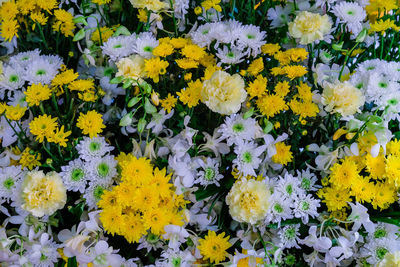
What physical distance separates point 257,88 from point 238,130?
10 centimetres

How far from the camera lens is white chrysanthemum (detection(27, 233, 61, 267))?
94 centimetres

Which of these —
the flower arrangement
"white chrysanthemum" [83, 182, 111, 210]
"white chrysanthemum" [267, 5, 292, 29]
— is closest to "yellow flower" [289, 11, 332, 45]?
the flower arrangement

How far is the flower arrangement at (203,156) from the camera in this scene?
3.04 ft

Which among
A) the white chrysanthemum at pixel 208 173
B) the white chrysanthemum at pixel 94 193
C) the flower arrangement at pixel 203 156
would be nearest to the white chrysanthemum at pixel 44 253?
the flower arrangement at pixel 203 156

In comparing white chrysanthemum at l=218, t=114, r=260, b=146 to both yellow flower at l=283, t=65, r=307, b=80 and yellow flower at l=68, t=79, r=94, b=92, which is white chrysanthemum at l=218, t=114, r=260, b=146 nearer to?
yellow flower at l=283, t=65, r=307, b=80

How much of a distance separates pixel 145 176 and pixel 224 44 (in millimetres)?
373

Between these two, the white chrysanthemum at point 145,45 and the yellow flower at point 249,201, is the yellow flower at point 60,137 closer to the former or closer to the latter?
the white chrysanthemum at point 145,45

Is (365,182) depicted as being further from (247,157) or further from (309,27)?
(309,27)

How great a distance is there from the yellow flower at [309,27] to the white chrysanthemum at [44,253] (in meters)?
0.70

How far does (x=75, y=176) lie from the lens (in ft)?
3.13

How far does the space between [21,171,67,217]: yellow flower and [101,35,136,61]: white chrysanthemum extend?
0.30m

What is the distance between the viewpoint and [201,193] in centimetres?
97

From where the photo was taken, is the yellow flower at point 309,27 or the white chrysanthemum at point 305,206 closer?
the white chrysanthemum at point 305,206

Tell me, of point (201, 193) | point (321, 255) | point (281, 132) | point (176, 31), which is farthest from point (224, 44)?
point (321, 255)
